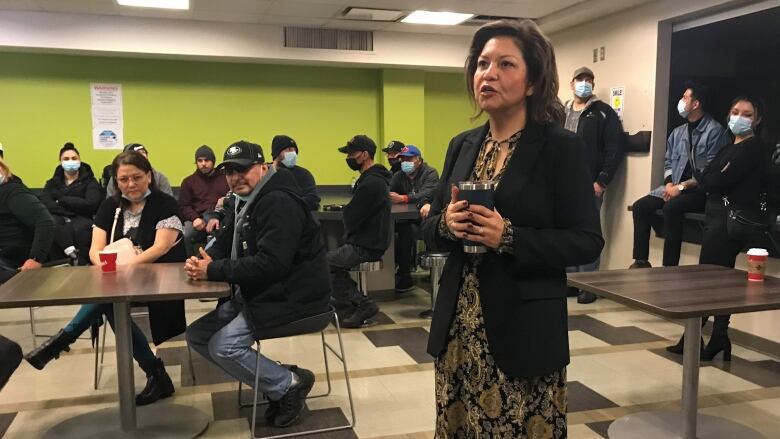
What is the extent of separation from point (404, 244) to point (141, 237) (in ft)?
10.4

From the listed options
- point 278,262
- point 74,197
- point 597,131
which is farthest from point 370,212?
point 74,197

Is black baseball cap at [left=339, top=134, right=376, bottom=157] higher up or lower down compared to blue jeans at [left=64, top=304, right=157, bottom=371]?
higher up

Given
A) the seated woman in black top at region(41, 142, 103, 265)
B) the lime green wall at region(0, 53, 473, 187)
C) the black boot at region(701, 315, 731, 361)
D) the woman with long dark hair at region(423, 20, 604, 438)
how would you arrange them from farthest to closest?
the lime green wall at region(0, 53, 473, 187) → the seated woman in black top at region(41, 142, 103, 265) → the black boot at region(701, 315, 731, 361) → the woman with long dark hair at region(423, 20, 604, 438)

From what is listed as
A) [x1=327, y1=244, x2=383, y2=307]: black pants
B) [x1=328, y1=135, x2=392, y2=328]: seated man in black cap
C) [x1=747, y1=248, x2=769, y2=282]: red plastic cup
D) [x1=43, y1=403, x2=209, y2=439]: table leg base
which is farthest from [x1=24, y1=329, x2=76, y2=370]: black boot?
[x1=747, y1=248, x2=769, y2=282]: red plastic cup

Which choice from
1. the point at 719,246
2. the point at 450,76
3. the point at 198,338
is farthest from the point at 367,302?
the point at 450,76

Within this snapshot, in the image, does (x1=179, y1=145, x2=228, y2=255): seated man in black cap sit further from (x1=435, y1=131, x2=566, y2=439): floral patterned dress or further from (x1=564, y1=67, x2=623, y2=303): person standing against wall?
(x1=435, y1=131, x2=566, y2=439): floral patterned dress

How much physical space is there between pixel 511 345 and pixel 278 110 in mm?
6308

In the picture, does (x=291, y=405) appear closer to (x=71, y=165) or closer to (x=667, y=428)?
(x=667, y=428)

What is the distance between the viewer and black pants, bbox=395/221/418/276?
5824 mm

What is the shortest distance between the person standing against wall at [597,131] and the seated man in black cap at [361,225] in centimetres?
195

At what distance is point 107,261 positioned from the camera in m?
2.72

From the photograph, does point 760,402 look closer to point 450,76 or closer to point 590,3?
point 590,3

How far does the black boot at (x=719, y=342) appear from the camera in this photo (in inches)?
146

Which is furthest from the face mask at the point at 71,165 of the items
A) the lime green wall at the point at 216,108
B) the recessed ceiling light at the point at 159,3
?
the recessed ceiling light at the point at 159,3
